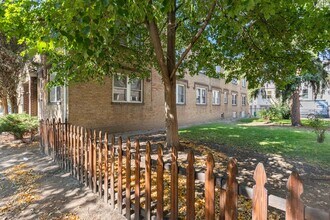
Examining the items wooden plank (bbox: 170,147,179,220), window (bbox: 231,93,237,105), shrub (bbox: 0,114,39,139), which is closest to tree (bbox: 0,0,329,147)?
wooden plank (bbox: 170,147,179,220)

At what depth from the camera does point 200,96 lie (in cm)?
2055

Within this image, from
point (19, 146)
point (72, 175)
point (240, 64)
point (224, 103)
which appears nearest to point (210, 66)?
point (240, 64)

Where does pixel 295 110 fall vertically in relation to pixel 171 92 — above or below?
below

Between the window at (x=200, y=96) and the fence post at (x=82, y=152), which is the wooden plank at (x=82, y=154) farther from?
the window at (x=200, y=96)

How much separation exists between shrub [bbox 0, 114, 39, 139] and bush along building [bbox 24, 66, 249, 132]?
1236mm

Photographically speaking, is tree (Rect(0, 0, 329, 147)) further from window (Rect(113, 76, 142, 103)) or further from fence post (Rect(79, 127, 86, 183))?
window (Rect(113, 76, 142, 103))

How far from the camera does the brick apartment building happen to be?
404 inches

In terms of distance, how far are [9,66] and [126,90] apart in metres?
5.82

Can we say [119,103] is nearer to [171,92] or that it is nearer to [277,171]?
[171,92]

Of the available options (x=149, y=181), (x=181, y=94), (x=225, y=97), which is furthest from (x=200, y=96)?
(x=149, y=181)

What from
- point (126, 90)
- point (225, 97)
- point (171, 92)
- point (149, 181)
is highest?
point (225, 97)

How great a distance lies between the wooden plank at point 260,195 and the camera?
180 cm

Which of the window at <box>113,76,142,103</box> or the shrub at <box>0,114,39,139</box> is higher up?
the window at <box>113,76,142,103</box>

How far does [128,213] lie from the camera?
321cm
